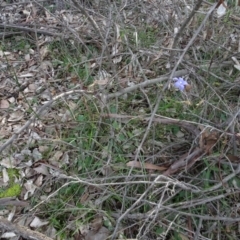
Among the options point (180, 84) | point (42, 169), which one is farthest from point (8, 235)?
point (180, 84)

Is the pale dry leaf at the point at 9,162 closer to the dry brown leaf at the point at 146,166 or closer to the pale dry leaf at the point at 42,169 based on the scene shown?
the pale dry leaf at the point at 42,169

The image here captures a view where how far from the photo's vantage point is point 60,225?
1.89m

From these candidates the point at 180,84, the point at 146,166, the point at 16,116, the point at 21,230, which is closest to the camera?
the point at 21,230

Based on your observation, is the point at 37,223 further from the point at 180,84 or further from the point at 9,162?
the point at 180,84

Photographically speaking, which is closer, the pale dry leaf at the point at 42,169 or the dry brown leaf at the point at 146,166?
the dry brown leaf at the point at 146,166

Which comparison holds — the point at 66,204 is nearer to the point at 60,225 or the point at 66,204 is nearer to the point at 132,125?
the point at 60,225

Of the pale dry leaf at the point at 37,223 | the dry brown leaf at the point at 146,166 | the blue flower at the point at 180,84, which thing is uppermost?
the blue flower at the point at 180,84

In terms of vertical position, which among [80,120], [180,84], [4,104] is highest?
[180,84]

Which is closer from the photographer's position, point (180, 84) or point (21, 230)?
point (21, 230)

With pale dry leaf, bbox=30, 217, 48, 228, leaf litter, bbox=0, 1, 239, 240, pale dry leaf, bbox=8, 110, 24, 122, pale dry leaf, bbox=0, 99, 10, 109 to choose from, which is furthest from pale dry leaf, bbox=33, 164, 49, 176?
pale dry leaf, bbox=0, 99, 10, 109

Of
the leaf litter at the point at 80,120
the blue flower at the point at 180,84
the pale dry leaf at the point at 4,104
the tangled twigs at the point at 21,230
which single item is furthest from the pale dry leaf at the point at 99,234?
the pale dry leaf at the point at 4,104

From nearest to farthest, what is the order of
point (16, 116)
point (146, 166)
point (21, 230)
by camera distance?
point (21, 230) → point (146, 166) → point (16, 116)

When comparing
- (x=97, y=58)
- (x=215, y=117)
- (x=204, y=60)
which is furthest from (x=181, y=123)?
(x=97, y=58)

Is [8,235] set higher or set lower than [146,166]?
lower
